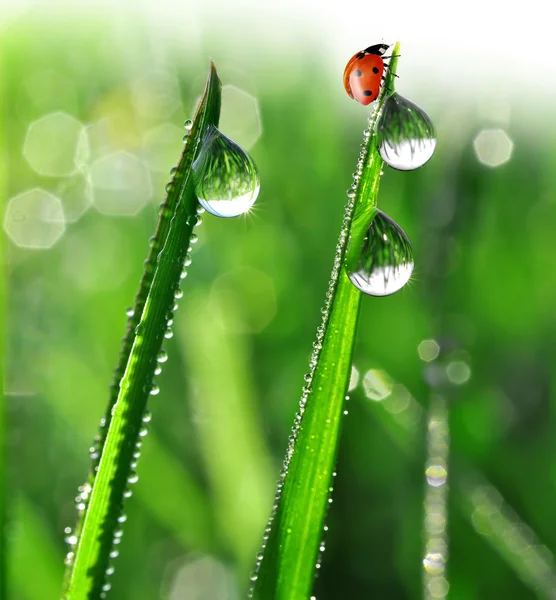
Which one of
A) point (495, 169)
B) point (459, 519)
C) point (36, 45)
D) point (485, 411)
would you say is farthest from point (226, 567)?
point (36, 45)

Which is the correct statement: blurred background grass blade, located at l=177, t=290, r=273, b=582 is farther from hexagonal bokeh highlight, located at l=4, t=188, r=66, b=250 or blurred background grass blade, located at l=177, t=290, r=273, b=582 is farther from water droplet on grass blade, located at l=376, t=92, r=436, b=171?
water droplet on grass blade, located at l=376, t=92, r=436, b=171

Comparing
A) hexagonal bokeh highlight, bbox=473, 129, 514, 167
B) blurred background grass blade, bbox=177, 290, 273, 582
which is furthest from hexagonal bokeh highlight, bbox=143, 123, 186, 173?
hexagonal bokeh highlight, bbox=473, 129, 514, 167

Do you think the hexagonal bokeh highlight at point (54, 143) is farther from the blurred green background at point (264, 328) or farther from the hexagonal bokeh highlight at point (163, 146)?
the hexagonal bokeh highlight at point (163, 146)

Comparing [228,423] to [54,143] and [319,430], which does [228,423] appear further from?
[54,143]

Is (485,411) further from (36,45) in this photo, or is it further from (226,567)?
(36,45)

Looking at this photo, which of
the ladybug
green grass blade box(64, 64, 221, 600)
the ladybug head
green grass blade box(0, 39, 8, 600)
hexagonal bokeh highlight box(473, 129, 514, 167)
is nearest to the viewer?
green grass blade box(64, 64, 221, 600)

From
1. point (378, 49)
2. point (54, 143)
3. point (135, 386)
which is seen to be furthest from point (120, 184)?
point (135, 386)

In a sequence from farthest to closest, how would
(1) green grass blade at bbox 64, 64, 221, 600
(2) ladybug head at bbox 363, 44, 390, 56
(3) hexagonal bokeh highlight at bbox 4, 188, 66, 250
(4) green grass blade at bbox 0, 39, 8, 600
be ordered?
(3) hexagonal bokeh highlight at bbox 4, 188, 66, 250 < (2) ladybug head at bbox 363, 44, 390, 56 < (4) green grass blade at bbox 0, 39, 8, 600 < (1) green grass blade at bbox 64, 64, 221, 600
